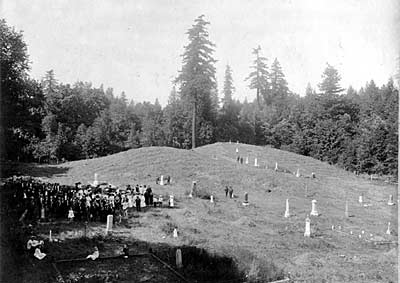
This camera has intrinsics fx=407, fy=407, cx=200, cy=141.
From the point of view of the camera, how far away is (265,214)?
62.8ft

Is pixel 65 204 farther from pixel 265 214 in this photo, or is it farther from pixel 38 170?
pixel 38 170

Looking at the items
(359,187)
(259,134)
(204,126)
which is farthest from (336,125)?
(359,187)

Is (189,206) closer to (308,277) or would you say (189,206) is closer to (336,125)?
(308,277)

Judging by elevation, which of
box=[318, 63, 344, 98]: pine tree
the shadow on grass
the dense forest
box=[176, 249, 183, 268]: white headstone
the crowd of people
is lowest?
box=[176, 249, 183, 268]: white headstone

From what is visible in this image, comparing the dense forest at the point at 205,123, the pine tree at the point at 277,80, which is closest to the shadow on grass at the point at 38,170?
the dense forest at the point at 205,123

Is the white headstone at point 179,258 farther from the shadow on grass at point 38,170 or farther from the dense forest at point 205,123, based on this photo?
the dense forest at point 205,123

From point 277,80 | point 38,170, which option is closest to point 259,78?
point 277,80

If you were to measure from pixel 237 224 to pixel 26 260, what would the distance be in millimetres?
8753

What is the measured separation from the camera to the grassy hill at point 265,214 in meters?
11.5

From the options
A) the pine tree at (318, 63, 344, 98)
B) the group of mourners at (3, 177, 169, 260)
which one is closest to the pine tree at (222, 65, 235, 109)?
the pine tree at (318, 63, 344, 98)

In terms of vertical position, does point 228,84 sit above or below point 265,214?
above

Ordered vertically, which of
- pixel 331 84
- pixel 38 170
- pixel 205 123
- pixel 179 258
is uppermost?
pixel 331 84

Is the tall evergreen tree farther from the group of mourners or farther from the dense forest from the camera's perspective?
the group of mourners

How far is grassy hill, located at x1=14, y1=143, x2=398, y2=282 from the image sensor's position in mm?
11484
